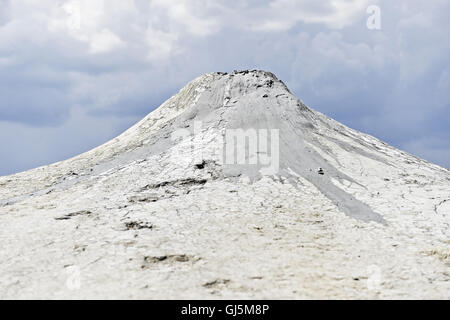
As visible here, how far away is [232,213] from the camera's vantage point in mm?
13711

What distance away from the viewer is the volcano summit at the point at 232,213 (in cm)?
995

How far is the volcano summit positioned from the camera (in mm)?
9953

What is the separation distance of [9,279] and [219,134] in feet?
35.9

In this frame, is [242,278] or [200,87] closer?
[242,278]

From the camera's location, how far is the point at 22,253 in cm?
1166

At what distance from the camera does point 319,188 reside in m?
16.3
